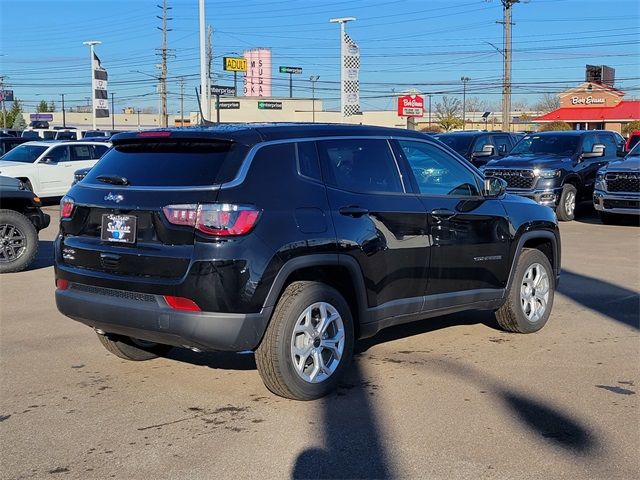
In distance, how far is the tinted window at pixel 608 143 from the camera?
1848 cm

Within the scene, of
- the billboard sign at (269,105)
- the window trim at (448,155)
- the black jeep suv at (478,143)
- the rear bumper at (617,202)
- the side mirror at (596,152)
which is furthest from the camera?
the billboard sign at (269,105)

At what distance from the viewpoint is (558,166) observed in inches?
674

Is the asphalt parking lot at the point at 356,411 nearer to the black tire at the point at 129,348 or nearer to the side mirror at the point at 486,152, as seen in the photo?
the black tire at the point at 129,348

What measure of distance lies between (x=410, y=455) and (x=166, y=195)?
85.5 inches

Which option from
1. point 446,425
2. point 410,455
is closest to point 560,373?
point 446,425

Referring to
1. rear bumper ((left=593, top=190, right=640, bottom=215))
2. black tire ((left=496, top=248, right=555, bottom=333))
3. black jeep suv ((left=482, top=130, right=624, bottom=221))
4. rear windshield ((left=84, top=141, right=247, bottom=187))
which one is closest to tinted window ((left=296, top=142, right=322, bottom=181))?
rear windshield ((left=84, top=141, right=247, bottom=187))

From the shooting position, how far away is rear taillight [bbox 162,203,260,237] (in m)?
4.59

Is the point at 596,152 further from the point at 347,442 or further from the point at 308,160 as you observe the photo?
the point at 347,442

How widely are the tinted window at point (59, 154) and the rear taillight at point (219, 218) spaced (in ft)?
60.5

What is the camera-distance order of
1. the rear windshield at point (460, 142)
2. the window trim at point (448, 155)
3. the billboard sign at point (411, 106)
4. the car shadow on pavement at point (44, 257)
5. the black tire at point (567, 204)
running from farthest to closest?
the billboard sign at point (411, 106)
the rear windshield at point (460, 142)
the black tire at point (567, 204)
the car shadow on pavement at point (44, 257)
the window trim at point (448, 155)

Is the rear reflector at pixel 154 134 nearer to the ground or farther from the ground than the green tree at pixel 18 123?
nearer to the ground

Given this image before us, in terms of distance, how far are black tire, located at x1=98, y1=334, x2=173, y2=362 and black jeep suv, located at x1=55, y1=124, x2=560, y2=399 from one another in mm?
11

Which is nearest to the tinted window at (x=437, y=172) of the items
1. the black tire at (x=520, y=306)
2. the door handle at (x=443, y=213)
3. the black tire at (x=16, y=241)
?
A: the door handle at (x=443, y=213)

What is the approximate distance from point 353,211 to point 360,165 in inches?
19.0
